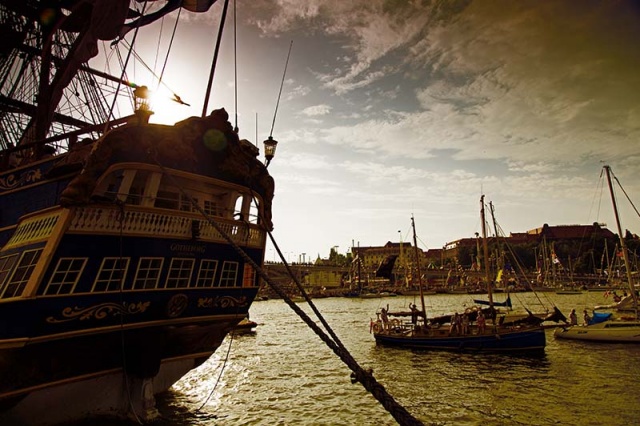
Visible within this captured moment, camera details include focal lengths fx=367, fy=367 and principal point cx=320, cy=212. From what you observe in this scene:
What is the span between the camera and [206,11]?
744 inches

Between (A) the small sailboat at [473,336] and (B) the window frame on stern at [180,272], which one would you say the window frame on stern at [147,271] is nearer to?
(B) the window frame on stern at [180,272]

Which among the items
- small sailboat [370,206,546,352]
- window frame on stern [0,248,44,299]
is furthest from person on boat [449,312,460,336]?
window frame on stern [0,248,44,299]

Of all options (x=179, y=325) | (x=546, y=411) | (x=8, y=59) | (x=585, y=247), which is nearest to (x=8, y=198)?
(x=179, y=325)

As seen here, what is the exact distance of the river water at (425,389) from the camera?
14.0 m

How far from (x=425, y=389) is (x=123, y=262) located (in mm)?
14794

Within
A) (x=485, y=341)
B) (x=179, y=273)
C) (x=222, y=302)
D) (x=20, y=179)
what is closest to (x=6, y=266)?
(x=20, y=179)

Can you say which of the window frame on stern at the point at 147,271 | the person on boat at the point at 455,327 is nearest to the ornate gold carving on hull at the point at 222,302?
the window frame on stern at the point at 147,271

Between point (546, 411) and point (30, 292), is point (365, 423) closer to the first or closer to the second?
point (546, 411)

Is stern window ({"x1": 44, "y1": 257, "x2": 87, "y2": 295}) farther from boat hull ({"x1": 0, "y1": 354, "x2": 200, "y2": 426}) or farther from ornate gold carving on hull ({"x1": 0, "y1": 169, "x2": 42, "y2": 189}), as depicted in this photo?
ornate gold carving on hull ({"x1": 0, "y1": 169, "x2": 42, "y2": 189})

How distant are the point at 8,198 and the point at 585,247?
19030cm

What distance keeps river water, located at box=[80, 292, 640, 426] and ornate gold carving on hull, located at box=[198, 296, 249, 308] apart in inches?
66.3

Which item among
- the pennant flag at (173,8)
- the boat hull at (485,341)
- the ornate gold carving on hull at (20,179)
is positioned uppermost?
the pennant flag at (173,8)

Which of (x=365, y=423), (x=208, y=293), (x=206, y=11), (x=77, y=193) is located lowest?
(x=365, y=423)

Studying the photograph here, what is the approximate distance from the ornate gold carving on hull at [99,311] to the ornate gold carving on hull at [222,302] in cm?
214
